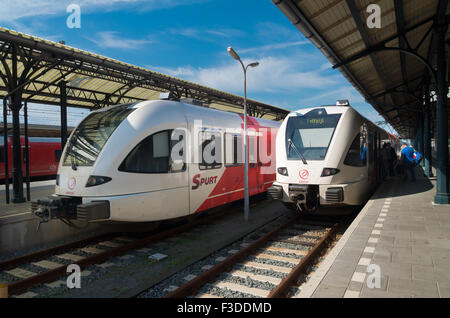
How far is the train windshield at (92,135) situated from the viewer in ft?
20.0

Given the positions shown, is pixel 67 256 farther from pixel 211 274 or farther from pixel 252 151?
pixel 252 151

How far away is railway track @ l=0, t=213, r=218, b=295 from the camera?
5.03 m

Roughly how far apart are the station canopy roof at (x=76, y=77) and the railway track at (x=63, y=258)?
5969 mm

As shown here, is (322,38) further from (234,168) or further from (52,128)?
(52,128)

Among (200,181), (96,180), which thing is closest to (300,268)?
(200,181)

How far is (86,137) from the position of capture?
21.5ft

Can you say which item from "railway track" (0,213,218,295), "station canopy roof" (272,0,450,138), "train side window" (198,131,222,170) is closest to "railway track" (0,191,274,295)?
"railway track" (0,213,218,295)

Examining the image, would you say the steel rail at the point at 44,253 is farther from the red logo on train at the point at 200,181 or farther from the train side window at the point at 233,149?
the train side window at the point at 233,149

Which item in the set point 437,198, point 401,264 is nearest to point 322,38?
point 437,198

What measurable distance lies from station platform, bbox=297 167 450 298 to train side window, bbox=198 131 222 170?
3674 mm

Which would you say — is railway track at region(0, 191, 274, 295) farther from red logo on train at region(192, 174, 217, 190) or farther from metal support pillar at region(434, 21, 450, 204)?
metal support pillar at region(434, 21, 450, 204)

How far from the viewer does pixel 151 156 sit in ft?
20.6

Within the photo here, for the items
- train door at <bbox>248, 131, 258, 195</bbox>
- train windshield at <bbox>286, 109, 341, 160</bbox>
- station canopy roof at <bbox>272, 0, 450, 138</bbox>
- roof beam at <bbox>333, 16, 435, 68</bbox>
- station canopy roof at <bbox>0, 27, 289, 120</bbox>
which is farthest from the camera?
A: train door at <bbox>248, 131, 258, 195</bbox>

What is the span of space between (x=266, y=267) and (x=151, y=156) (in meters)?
3.17
